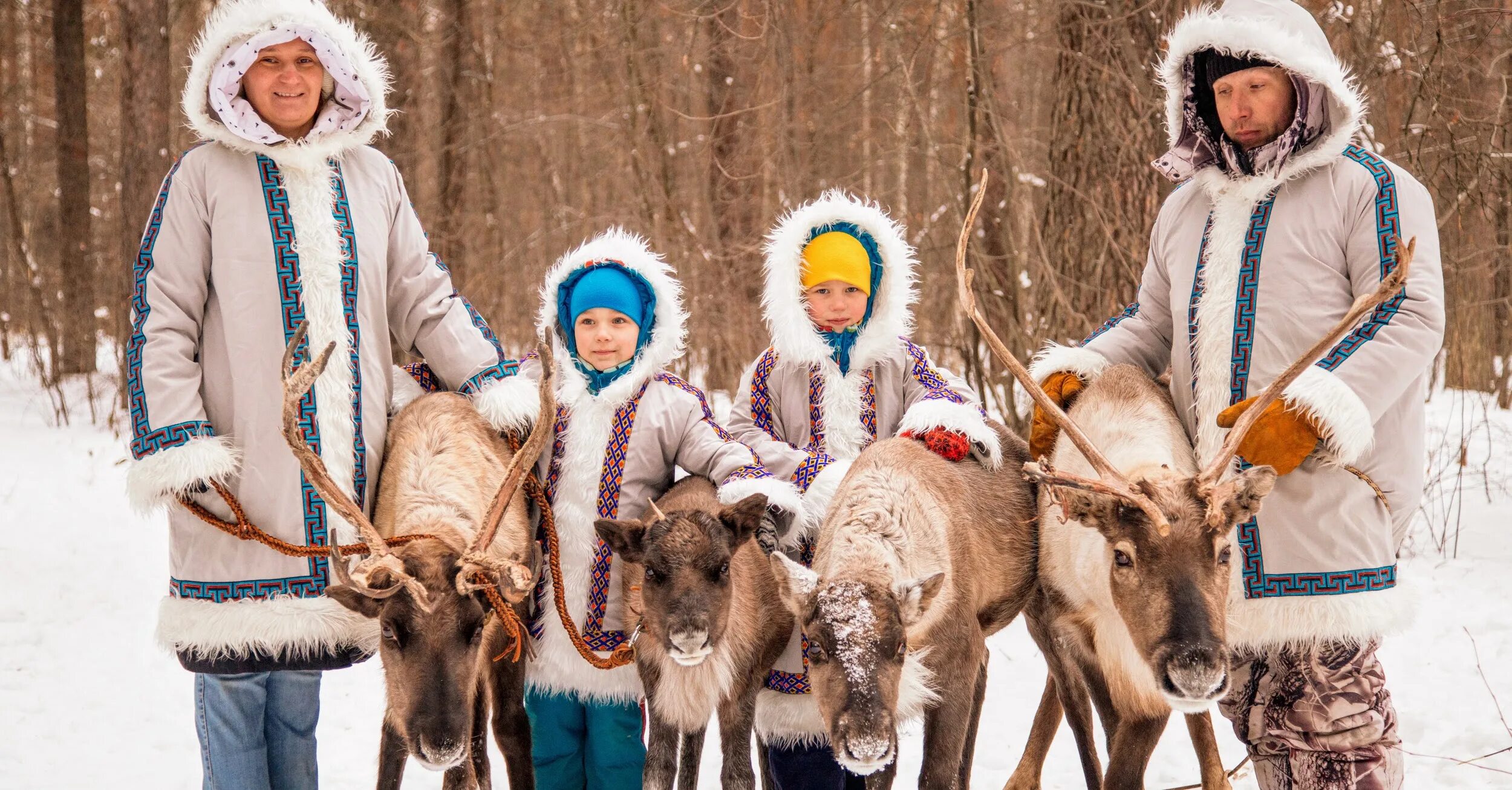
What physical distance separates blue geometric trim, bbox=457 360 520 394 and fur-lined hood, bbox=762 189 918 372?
101 centimetres

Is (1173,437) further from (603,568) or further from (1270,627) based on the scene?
(603,568)

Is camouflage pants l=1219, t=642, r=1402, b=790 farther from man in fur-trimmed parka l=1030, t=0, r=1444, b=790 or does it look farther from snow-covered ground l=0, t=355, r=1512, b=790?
snow-covered ground l=0, t=355, r=1512, b=790

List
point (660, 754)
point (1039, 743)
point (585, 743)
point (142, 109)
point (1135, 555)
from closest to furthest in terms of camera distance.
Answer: point (1135, 555)
point (660, 754)
point (585, 743)
point (1039, 743)
point (142, 109)

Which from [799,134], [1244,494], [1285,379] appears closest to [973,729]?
[1244,494]

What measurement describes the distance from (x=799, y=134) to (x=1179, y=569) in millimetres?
7583

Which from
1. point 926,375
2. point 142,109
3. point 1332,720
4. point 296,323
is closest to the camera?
point 1332,720

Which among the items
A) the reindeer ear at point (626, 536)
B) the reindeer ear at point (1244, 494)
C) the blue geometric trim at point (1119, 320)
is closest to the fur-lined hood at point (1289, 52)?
the blue geometric trim at point (1119, 320)

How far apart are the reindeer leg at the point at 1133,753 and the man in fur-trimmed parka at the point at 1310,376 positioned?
0.99 ft

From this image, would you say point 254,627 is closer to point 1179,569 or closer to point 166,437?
point 166,437

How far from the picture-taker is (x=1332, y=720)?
3494 mm

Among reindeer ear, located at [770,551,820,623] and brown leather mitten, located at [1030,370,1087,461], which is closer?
reindeer ear, located at [770,551,820,623]


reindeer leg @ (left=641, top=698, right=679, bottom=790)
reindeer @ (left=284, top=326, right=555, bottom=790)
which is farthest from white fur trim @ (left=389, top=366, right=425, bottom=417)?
reindeer leg @ (left=641, top=698, right=679, bottom=790)

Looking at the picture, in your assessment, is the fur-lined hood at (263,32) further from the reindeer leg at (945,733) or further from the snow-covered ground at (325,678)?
the snow-covered ground at (325,678)

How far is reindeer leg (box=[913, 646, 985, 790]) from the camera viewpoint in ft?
11.7
